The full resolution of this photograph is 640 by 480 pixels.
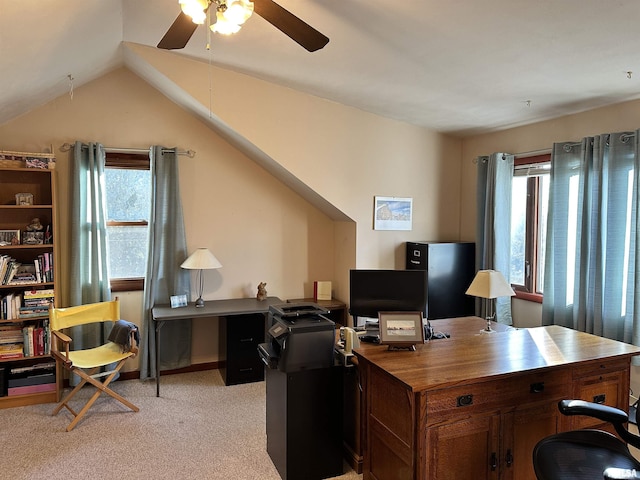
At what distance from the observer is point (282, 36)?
9.12ft

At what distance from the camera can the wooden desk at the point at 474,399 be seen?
1.97m

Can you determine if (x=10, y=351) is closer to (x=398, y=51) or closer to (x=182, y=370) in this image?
(x=182, y=370)

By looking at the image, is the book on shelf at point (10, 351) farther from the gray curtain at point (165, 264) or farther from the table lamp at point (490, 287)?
the table lamp at point (490, 287)

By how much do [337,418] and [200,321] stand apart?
2231 mm

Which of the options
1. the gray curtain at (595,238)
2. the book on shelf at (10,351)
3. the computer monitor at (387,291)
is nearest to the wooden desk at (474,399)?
the computer monitor at (387,291)

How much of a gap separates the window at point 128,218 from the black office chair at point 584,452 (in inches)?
140

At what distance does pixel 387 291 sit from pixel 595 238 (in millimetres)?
1720

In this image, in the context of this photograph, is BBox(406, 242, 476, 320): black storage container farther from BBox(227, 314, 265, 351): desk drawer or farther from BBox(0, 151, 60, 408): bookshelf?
BBox(0, 151, 60, 408): bookshelf

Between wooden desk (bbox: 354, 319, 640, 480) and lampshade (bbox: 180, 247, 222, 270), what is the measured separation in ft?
6.67

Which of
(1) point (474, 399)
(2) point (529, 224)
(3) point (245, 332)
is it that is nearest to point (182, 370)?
(3) point (245, 332)

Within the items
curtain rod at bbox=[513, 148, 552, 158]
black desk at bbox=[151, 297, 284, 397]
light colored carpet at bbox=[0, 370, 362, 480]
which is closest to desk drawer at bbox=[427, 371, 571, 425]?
light colored carpet at bbox=[0, 370, 362, 480]

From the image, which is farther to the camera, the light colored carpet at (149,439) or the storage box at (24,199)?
the storage box at (24,199)

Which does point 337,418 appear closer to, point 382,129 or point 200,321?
point 200,321

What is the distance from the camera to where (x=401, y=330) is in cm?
236
